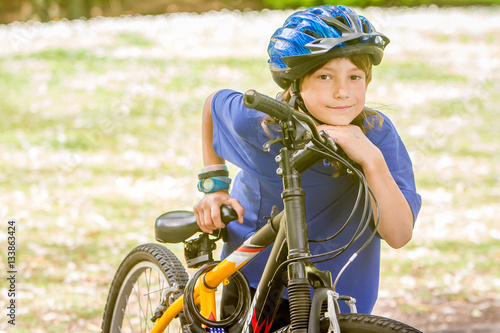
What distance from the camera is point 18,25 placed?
2027cm

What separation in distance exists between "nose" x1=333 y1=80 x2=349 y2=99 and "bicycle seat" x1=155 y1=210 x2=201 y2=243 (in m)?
0.86

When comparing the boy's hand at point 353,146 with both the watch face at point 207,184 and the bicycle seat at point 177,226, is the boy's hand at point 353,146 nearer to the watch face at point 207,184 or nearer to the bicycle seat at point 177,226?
the watch face at point 207,184

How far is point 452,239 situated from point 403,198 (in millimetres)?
A: 5782

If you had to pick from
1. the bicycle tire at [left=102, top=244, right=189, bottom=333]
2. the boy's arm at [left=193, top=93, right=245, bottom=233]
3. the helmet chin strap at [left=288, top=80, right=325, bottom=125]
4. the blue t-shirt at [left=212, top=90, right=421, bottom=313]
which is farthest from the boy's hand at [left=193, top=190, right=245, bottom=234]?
the helmet chin strap at [left=288, top=80, right=325, bottom=125]

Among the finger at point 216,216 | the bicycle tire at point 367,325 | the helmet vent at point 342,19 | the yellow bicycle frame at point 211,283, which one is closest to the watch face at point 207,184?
the finger at point 216,216

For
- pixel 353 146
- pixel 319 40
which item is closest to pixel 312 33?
pixel 319 40

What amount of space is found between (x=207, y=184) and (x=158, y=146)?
8664 millimetres

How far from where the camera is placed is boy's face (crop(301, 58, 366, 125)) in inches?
102

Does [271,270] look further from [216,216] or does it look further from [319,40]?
[319,40]

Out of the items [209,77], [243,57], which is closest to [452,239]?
[209,77]

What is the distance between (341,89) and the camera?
8.54 ft

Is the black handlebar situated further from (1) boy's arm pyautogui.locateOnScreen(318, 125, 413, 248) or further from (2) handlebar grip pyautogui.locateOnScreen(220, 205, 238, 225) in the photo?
(2) handlebar grip pyautogui.locateOnScreen(220, 205, 238, 225)

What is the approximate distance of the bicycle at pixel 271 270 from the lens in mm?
2180

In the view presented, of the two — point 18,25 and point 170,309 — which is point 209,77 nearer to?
point 18,25
